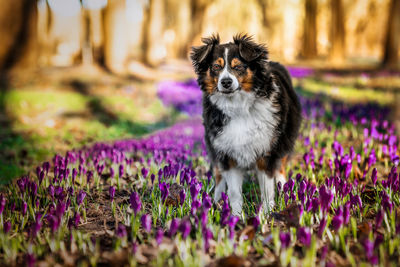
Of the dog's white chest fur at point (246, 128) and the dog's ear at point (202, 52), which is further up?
the dog's ear at point (202, 52)

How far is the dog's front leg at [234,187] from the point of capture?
148 inches

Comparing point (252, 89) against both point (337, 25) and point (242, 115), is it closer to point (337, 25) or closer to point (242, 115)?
point (242, 115)

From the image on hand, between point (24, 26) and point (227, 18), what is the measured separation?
19514 millimetres

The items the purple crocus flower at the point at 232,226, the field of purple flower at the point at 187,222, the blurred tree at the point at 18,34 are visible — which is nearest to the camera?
the field of purple flower at the point at 187,222

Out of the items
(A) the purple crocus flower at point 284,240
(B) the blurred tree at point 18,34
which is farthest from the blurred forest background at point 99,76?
(A) the purple crocus flower at point 284,240

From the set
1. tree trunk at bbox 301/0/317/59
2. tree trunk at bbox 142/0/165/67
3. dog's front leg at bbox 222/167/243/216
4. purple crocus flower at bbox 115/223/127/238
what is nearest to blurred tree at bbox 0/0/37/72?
tree trunk at bbox 142/0/165/67

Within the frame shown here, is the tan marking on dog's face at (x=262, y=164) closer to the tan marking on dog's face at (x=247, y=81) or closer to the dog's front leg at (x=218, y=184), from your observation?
the dog's front leg at (x=218, y=184)

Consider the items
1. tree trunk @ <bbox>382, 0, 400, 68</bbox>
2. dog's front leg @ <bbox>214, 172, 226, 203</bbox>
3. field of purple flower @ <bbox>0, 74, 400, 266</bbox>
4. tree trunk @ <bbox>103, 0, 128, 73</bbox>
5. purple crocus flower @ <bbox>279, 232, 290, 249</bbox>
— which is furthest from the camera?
tree trunk @ <bbox>382, 0, 400, 68</bbox>

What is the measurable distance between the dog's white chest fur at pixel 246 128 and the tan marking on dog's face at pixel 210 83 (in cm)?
14

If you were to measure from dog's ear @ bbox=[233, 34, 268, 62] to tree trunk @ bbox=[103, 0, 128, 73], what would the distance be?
11.1 m

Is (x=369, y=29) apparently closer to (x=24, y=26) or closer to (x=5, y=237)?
(x=24, y=26)

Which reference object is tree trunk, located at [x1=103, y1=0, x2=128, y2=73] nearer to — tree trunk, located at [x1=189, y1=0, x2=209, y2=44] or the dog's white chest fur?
the dog's white chest fur

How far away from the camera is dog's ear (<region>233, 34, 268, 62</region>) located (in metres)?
3.91

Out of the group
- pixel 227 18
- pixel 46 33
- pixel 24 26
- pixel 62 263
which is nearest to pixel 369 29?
pixel 227 18
